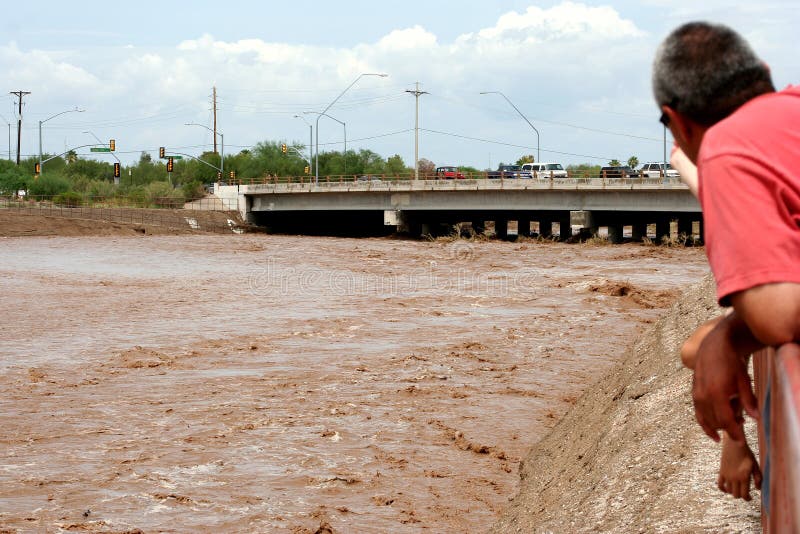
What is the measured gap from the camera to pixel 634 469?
626 cm

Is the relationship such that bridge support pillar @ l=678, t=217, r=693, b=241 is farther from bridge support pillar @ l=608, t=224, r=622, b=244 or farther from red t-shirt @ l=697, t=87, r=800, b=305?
red t-shirt @ l=697, t=87, r=800, b=305

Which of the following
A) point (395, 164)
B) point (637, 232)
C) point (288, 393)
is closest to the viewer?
point (288, 393)

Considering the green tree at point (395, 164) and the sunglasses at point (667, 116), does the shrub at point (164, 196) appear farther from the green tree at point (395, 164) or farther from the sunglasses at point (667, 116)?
the sunglasses at point (667, 116)

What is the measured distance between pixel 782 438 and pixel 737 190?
1.53 feet

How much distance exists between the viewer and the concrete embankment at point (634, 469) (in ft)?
16.6

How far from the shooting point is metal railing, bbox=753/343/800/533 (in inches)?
66.9

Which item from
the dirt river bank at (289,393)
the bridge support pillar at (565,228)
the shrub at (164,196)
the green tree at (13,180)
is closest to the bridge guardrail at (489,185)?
the bridge support pillar at (565,228)

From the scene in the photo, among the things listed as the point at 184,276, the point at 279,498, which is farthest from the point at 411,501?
the point at 184,276

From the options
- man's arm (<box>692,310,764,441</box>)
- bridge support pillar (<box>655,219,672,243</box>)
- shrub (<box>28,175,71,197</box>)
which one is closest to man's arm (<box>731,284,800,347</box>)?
man's arm (<box>692,310,764,441</box>)

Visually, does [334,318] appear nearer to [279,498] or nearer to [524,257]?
[279,498]

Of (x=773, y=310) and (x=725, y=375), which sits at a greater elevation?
(x=773, y=310)

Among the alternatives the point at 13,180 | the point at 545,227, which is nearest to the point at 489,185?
the point at 545,227

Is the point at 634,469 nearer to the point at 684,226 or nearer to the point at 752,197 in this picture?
the point at 752,197

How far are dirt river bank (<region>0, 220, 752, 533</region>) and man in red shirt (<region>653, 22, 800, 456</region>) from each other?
6.17 metres
